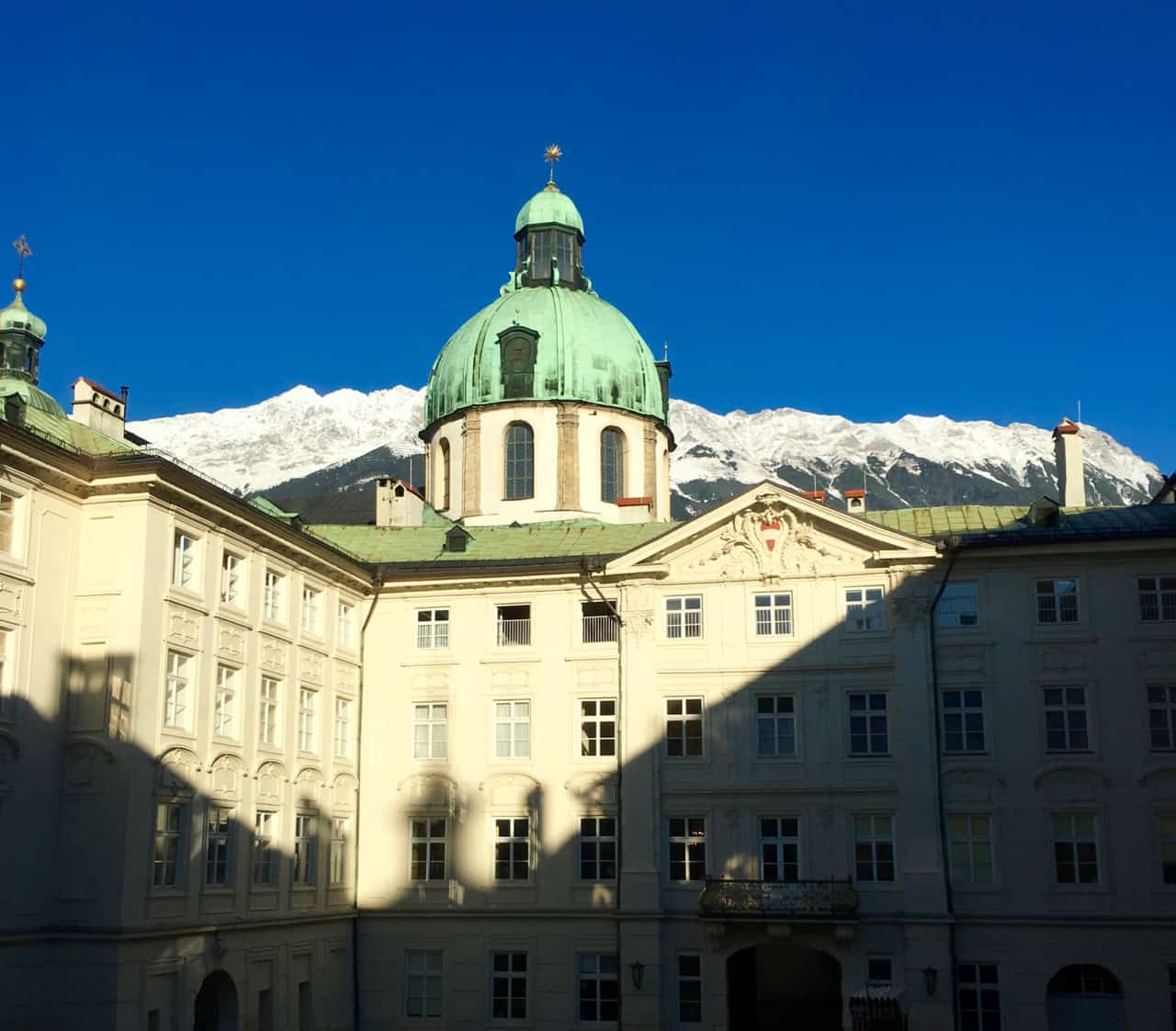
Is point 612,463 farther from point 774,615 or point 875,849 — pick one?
point 875,849

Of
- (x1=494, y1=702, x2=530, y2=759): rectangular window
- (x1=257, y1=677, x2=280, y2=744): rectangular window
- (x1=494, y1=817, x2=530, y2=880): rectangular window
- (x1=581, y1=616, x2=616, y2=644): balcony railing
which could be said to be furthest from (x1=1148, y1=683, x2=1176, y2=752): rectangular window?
(x1=257, y1=677, x2=280, y2=744): rectangular window

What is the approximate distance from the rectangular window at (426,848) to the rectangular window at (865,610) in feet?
44.2

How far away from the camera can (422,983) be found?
4419cm

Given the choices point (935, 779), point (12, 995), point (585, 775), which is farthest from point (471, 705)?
point (12, 995)

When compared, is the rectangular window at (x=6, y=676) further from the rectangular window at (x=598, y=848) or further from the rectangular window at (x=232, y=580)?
the rectangular window at (x=598, y=848)

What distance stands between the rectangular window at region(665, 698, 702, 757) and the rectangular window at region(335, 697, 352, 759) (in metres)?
9.76

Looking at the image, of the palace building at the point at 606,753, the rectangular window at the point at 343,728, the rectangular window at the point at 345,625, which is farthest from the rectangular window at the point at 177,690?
the rectangular window at the point at 345,625

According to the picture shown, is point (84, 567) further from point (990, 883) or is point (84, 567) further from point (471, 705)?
point (990, 883)

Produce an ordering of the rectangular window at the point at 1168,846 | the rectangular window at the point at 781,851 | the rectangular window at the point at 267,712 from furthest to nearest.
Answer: the rectangular window at the point at 781,851 < the rectangular window at the point at 267,712 < the rectangular window at the point at 1168,846

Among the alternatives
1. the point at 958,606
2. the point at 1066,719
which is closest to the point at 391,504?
the point at 958,606

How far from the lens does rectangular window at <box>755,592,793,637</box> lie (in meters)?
44.1

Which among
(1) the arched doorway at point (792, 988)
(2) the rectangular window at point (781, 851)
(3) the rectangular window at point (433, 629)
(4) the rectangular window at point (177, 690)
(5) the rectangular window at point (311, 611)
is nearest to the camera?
(4) the rectangular window at point (177, 690)

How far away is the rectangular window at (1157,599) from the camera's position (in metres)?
41.2

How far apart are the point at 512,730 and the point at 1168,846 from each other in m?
18.5
